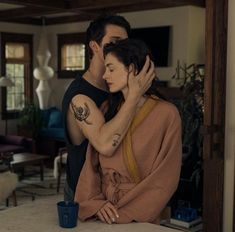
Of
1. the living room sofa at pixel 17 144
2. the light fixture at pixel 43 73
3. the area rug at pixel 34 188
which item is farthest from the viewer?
the light fixture at pixel 43 73

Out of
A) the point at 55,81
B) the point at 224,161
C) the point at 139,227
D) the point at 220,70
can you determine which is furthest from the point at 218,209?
the point at 55,81

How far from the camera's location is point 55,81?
8.91m

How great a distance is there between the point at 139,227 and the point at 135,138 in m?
0.29

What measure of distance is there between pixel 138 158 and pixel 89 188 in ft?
0.68

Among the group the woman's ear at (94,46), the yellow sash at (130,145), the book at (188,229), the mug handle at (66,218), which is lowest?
the book at (188,229)

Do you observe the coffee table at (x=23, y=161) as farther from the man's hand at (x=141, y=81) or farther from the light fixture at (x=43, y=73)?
the man's hand at (x=141, y=81)

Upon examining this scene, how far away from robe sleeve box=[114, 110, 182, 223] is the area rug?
390cm

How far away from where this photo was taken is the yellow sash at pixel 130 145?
144 cm

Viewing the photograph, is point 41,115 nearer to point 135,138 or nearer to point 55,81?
point 55,81

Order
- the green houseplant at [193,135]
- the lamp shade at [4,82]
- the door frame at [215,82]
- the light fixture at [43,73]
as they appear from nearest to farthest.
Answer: the door frame at [215,82], the green houseplant at [193,135], the lamp shade at [4,82], the light fixture at [43,73]

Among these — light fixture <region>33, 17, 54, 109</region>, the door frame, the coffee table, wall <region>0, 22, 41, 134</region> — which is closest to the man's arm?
the door frame

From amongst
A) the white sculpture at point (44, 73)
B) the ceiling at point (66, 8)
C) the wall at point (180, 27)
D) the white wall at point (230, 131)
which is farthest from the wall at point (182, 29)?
the white wall at point (230, 131)

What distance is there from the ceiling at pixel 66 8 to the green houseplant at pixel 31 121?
5.35 feet

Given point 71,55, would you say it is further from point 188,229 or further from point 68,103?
point 68,103
